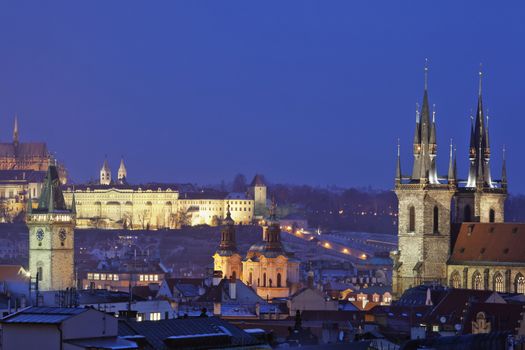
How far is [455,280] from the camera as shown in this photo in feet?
318

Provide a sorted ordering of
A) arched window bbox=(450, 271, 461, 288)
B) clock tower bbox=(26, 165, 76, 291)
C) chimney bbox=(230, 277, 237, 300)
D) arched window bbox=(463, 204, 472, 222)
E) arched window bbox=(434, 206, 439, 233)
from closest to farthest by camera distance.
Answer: arched window bbox=(450, 271, 461, 288) → arched window bbox=(434, 206, 439, 233) → chimney bbox=(230, 277, 237, 300) → clock tower bbox=(26, 165, 76, 291) → arched window bbox=(463, 204, 472, 222)

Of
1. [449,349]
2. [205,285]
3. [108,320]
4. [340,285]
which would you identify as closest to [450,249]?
[205,285]

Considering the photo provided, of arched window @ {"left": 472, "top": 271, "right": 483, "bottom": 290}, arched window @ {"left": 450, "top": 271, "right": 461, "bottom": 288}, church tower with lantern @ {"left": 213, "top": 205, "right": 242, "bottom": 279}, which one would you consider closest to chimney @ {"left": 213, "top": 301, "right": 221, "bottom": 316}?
arched window @ {"left": 450, "top": 271, "right": 461, "bottom": 288}

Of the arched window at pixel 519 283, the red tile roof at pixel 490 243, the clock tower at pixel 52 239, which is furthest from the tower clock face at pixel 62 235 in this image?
the arched window at pixel 519 283

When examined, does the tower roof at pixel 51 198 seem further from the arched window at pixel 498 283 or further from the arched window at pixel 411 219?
the arched window at pixel 498 283

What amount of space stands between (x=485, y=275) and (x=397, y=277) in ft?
14.7

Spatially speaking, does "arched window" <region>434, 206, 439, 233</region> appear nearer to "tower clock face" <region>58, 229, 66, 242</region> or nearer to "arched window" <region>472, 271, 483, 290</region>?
"arched window" <region>472, 271, 483, 290</region>

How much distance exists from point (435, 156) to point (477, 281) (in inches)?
264

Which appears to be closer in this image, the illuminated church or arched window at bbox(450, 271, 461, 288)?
arched window at bbox(450, 271, 461, 288)

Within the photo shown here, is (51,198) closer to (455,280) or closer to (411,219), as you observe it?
(411,219)

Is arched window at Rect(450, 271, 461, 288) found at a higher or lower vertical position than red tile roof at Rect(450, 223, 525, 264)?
lower

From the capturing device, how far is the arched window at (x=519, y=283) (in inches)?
3713

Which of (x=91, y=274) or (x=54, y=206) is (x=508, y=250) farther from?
(x=91, y=274)

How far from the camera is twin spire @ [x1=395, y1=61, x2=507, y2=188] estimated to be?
98.8m
